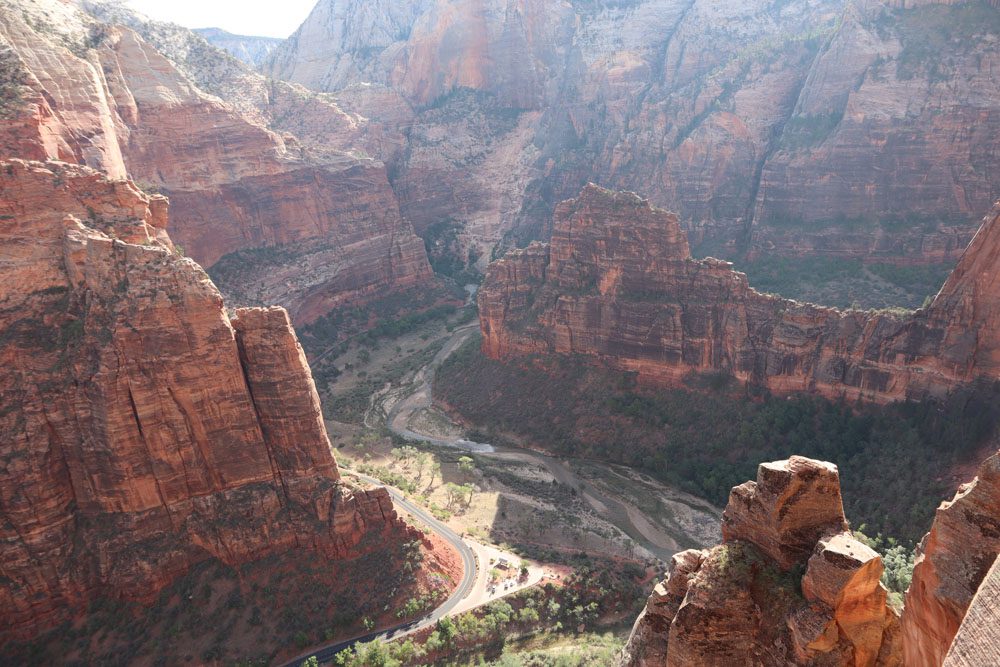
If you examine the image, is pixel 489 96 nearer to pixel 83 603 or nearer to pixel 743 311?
pixel 743 311

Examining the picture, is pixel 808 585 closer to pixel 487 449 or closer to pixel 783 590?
pixel 783 590

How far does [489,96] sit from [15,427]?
151 metres

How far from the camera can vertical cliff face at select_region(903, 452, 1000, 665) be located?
13047mm

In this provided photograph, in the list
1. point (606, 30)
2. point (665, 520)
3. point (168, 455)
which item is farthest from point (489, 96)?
point (168, 455)

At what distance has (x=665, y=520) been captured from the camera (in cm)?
5838

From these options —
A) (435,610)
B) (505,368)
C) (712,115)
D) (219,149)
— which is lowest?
(435,610)

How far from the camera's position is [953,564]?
13570 mm

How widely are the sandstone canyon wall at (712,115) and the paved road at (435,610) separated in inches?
3107

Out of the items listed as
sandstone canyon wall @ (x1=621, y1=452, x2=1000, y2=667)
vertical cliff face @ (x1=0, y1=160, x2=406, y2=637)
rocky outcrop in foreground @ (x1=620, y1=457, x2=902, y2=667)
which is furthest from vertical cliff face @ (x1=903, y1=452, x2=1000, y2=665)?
vertical cliff face @ (x1=0, y1=160, x2=406, y2=637)

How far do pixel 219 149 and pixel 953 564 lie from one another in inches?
4146

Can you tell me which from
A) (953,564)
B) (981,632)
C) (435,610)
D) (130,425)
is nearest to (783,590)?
(953,564)

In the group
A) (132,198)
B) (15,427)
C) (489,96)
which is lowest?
(15,427)

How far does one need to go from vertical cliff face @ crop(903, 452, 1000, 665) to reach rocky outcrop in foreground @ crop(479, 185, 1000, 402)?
46600 millimetres

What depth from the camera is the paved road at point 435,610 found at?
37.5 metres
